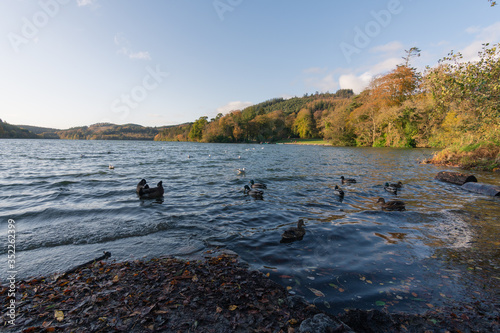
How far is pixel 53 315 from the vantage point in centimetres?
321

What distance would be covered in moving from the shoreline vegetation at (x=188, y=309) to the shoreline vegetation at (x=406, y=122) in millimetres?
13393

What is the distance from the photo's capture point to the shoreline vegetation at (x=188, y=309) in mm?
2973

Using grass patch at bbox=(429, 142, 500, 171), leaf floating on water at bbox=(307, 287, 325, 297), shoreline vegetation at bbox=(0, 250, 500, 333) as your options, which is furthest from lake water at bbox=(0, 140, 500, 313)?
grass patch at bbox=(429, 142, 500, 171)

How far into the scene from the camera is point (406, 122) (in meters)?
51.1

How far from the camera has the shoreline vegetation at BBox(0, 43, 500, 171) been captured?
12.9 m

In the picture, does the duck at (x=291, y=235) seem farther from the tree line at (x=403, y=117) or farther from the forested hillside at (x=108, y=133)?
the forested hillside at (x=108, y=133)

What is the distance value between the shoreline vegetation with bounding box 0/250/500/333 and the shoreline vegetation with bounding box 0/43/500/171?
43.9ft

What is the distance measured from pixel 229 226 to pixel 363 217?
16.9 ft

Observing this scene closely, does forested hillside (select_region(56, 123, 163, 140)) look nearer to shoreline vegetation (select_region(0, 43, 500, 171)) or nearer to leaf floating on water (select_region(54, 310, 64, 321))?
shoreline vegetation (select_region(0, 43, 500, 171))

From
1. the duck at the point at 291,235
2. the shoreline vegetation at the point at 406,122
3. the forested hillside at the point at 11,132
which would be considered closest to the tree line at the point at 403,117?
the shoreline vegetation at the point at 406,122

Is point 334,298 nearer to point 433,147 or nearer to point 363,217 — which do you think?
point 363,217

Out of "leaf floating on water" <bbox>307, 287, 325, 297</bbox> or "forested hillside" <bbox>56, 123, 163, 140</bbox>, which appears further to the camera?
"forested hillside" <bbox>56, 123, 163, 140</bbox>

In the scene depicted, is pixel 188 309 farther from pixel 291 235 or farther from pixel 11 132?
pixel 11 132

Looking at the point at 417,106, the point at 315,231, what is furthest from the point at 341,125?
the point at 315,231
